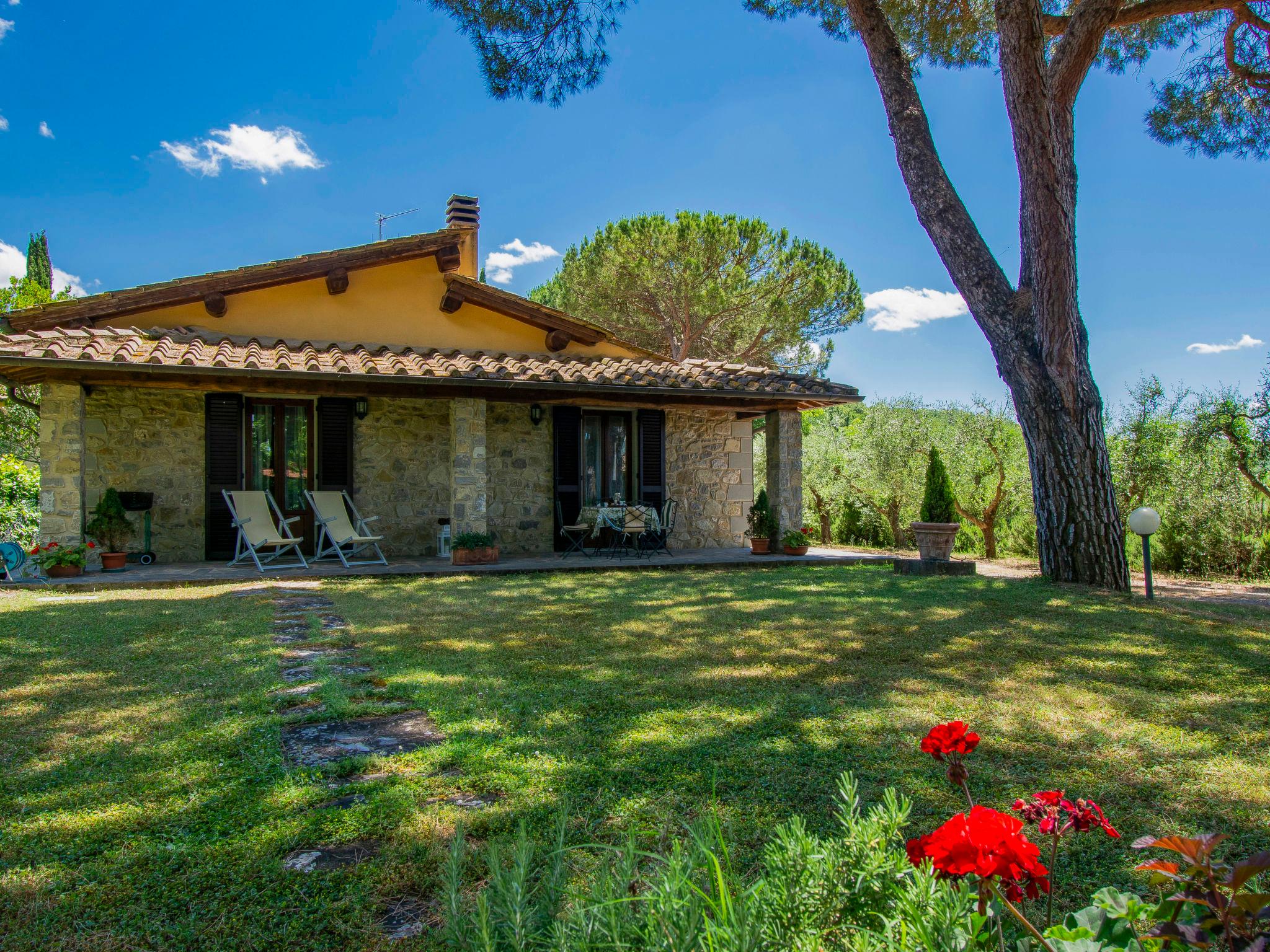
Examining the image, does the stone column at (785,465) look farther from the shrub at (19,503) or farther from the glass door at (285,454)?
the shrub at (19,503)

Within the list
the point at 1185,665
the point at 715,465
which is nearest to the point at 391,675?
the point at 1185,665

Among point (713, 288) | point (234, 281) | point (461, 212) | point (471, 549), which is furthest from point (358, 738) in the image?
point (713, 288)

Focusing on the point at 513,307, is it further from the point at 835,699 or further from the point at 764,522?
the point at 835,699

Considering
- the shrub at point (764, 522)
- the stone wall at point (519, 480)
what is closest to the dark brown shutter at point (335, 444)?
the stone wall at point (519, 480)

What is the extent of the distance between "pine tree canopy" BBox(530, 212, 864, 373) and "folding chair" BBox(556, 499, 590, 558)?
8.84 meters

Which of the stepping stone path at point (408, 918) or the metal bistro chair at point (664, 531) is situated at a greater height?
the metal bistro chair at point (664, 531)

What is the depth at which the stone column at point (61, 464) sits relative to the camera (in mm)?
7410

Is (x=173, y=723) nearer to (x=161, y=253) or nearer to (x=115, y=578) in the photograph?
(x=115, y=578)

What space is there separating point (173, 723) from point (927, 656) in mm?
3618

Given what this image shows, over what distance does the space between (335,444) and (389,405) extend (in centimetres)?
87

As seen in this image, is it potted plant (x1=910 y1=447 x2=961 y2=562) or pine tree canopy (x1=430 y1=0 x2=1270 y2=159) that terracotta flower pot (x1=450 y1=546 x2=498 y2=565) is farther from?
potted plant (x1=910 y1=447 x2=961 y2=562)

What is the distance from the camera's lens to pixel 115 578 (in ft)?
23.1

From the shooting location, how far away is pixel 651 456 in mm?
10492

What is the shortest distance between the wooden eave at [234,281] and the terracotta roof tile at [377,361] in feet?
0.94
